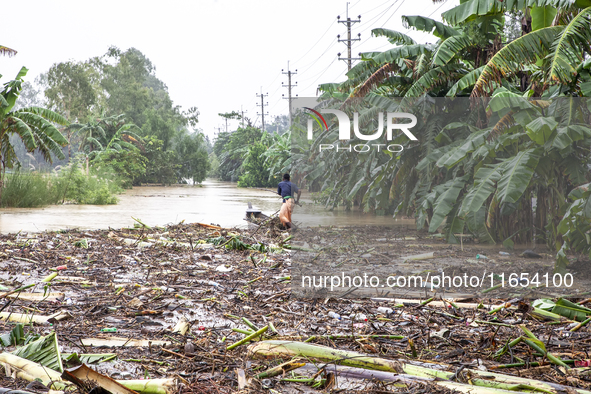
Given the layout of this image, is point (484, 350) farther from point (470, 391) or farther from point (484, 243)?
point (484, 243)

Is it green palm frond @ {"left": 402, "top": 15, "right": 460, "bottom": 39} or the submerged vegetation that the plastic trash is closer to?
green palm frond @ {"left": 402, "top": 15, "right": 460, "bottom": 39}

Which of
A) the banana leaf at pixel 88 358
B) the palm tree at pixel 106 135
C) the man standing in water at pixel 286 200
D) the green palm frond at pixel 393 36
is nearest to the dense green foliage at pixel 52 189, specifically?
the man standing in water at pixel 286 200

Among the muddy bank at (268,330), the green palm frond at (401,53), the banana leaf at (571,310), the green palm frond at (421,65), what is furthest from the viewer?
the green palm frond at (401,53)

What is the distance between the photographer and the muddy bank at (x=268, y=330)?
3.18 m

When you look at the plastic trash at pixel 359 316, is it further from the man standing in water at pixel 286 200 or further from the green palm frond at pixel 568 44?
the man standing in water at pixel 286 200

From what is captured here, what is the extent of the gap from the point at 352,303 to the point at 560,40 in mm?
4823

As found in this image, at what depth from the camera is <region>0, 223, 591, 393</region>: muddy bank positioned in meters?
3.18

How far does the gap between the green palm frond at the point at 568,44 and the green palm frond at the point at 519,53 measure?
1.13 feet

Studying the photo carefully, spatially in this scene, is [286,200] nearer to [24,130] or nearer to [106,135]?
[24,130]

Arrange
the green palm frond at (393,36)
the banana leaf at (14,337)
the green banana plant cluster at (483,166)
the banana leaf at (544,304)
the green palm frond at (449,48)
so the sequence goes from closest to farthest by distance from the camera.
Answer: the banana leaf at (14,337), the banana leaf at (544,304), the green banana plant cluster at (483,166), the green palm frond at (449,48), the green palm frond at (393,36)

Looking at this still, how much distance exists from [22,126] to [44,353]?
16.1m

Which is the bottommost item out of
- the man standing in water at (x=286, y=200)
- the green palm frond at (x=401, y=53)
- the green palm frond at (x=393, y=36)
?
the man standing in water at (x=286, y=200)

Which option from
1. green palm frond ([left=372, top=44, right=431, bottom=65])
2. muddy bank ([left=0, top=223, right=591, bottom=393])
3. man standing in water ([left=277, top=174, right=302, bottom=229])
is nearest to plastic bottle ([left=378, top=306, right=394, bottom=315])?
muddy bank ([left=0, top=223, right=591, bottom=393])

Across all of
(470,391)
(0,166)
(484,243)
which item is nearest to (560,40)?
(484,243)
